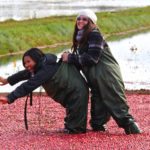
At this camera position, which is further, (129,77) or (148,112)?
(129,77)

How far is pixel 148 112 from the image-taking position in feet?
33.6

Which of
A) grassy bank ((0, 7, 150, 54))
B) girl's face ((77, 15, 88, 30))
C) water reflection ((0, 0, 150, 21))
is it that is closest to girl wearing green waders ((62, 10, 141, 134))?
girl's face ((77, 15, 88, 30))

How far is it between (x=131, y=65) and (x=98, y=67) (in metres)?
13.5

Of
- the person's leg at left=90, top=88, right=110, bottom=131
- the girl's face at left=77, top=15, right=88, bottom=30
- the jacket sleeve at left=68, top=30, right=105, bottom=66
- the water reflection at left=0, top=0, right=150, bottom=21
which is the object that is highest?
the girl's face at left=77, top=15, right=88, bottom=30

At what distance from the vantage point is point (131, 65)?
68.0ft

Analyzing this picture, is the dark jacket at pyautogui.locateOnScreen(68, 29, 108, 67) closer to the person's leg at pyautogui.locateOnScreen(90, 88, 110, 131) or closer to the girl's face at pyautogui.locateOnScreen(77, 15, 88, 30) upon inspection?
the girl's face at pyautogui.locateOnScreen(77, 15, 88, 30)

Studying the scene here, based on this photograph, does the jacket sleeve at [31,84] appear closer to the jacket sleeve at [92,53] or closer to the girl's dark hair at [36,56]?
the girl's dark hair at [36,56]

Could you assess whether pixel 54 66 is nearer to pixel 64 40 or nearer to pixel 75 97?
pixel 75 97

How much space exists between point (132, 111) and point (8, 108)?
8.05ft

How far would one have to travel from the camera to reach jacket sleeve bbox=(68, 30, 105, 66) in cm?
721

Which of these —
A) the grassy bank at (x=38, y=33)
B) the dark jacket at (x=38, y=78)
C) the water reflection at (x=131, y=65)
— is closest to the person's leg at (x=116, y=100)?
the dark jacket at (x=38, y=78)

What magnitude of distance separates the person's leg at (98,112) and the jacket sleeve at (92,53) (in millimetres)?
497

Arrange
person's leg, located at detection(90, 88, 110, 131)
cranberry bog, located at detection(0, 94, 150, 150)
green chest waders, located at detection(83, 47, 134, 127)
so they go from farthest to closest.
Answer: person's leg, located at detection(90, 88, 110, 131) → green chest waders, located at detection(83, 47, 134, 127) → cranberry bog, located at detection(0, 94, 150, 150)

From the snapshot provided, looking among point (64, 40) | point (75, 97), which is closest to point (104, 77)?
point (75, 97)
